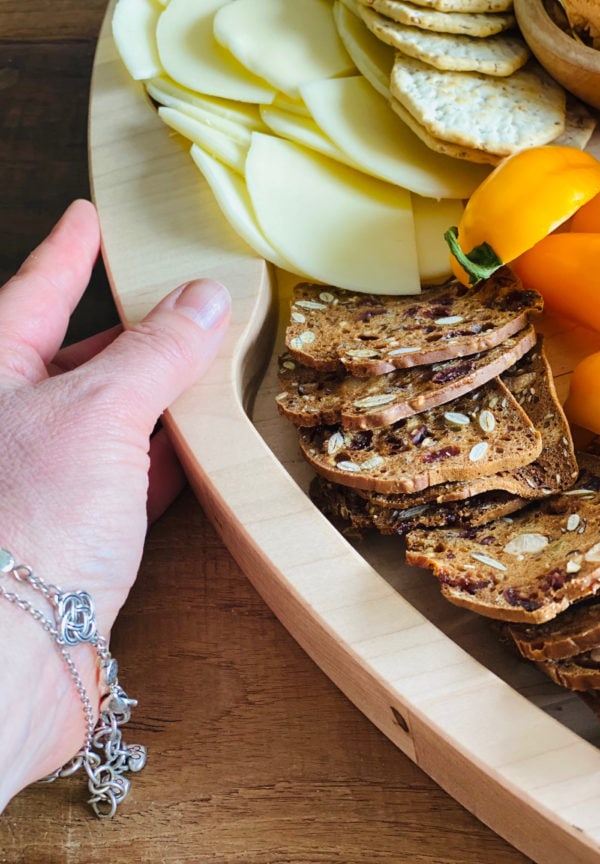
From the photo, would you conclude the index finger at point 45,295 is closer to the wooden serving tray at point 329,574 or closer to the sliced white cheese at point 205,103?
the wooden serving tray at point 329,574

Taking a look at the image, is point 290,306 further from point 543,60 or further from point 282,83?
point 543,60

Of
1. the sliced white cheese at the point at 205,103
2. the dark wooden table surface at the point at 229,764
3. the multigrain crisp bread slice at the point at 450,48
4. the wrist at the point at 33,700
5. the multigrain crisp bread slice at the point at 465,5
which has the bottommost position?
the dark wooden table surface at the point at 229,764

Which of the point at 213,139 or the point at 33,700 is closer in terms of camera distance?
the point at 33,700

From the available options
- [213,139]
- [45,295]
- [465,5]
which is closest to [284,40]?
[213,139]

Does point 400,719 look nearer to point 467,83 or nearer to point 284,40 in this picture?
point 467,83

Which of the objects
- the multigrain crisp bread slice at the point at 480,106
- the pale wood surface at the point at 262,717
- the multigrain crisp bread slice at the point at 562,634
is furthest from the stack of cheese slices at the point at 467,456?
the multigrain crisp bread slice at the point at 480,106

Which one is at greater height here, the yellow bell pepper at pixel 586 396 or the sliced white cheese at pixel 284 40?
the sliced white cheese at pixel 284 40

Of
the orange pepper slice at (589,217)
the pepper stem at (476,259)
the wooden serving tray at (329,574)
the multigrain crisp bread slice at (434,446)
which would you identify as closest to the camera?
the wooden serving tray at (329,574)
